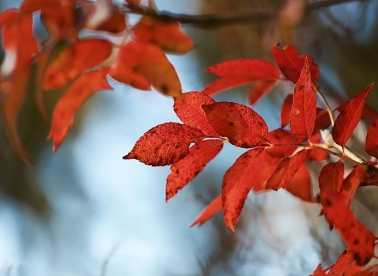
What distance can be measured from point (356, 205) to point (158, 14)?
1.97 feet

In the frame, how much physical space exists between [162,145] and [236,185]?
0.07 m

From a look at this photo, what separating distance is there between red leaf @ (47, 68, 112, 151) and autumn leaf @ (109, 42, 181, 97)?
18mm

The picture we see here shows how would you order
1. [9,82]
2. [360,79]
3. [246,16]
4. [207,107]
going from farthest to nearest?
[360,79]
[246,16]
[9,82]
[207,107]

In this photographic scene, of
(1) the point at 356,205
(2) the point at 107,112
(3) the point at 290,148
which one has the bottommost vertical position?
(2) the point at 107,112

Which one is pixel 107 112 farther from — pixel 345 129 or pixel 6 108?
pixel 345 129

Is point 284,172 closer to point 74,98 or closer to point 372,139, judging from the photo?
point 372,139

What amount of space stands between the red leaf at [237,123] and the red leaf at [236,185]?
0.02 m

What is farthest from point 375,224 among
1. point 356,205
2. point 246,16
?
point 246,16

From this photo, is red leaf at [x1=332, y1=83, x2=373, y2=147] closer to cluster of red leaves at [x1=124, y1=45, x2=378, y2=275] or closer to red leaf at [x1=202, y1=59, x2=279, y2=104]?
cluster of red leaves at [x1=124, y1=45, x2=378, y2=275]

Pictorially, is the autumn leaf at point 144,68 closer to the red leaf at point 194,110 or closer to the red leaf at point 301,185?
the red leaf at point 194,110

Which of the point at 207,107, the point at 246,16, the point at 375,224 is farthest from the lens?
the point at 375,224

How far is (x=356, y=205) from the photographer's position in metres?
0.95

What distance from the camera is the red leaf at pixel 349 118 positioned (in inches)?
13.6

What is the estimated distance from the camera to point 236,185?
1.30 ft
